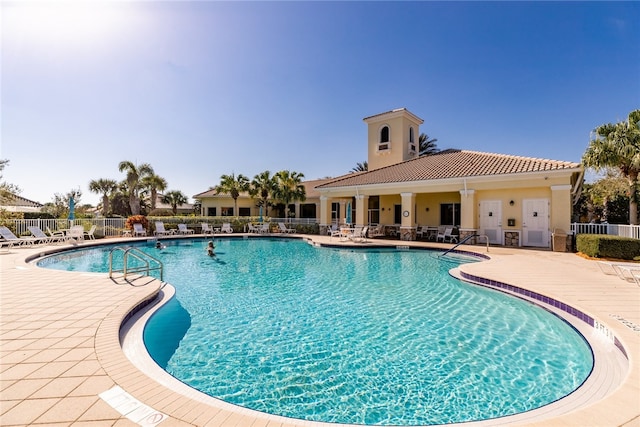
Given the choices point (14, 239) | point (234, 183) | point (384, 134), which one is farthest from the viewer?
point (234, 183)

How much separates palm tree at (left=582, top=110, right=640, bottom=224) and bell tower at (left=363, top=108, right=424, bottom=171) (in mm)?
11595

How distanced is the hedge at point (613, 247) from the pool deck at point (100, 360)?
4.74 metres

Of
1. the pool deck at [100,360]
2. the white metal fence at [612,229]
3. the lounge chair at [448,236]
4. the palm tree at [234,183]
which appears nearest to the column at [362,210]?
the lounge chair at [448,236]

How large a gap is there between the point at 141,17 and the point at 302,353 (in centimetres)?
1109

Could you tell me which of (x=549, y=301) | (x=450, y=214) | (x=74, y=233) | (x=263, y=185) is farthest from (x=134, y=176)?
(x=549, y=301)

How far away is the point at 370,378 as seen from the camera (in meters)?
3.83

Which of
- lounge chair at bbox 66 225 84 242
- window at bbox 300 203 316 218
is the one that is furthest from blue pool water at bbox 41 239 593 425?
window at bbox 300 203 316 218

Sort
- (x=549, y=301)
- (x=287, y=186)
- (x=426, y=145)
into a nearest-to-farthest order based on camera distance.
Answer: (x=549, y=301), (x=287, y=186), (x=426, y=145)

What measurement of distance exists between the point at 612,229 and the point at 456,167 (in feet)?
25.0

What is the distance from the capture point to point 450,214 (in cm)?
1970

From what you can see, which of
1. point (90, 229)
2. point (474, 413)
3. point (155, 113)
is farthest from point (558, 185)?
point (90, 229)

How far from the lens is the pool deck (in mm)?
2443

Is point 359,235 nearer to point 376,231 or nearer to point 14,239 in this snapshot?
point 376,231

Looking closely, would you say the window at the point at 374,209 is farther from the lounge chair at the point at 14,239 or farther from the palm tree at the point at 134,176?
the palm tree at the point at 134,176
